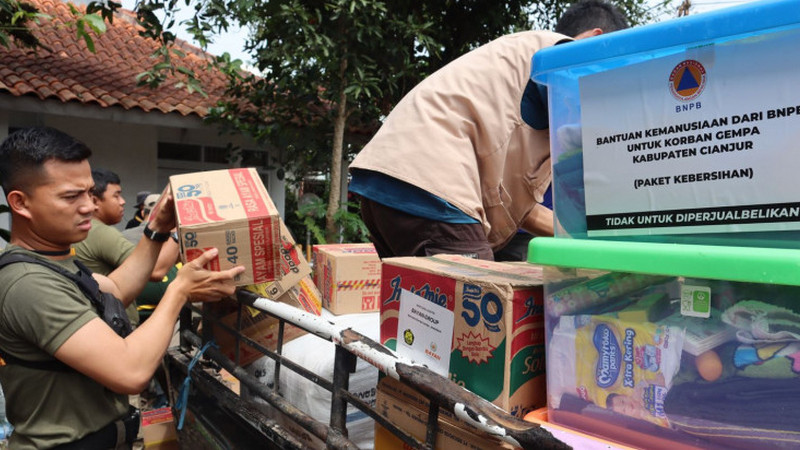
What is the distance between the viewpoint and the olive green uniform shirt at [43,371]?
1728 mm

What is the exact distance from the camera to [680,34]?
909 mm

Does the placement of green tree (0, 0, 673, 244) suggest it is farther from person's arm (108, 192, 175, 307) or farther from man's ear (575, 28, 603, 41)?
man's ear (575, 28, 603, 41)

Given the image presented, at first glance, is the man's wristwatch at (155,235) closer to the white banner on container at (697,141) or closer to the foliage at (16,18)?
the white banner on container at (697,141)

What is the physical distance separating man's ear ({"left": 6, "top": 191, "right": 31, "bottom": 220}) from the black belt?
0.76 m

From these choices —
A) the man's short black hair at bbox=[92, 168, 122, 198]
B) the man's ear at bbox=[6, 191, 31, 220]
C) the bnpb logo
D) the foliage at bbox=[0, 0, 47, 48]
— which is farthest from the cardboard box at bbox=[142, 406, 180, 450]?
the foliage at bbox=[0, 0, 47, 48]

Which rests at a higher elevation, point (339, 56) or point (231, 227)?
point (339, 56)

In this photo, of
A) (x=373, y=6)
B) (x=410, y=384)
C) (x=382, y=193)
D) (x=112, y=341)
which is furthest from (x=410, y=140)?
(x=373, y=6)

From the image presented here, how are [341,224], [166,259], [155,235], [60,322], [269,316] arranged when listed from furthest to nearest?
[341,224], [166,259], [155,235], [269,316], [60,322]

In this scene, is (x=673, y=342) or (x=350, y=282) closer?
Result: (x=673, y=342)

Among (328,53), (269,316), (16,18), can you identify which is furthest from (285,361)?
(328,53)

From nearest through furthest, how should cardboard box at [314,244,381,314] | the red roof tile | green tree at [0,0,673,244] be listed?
1. cardboard box at [314,244,381,314]
2. green tree at [0,0,673,244]
3. the red roof tile

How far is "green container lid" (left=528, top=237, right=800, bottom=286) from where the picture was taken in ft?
2.60

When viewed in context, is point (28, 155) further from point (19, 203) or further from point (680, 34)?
point (680, 34)

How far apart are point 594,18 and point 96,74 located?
28.2 ft
